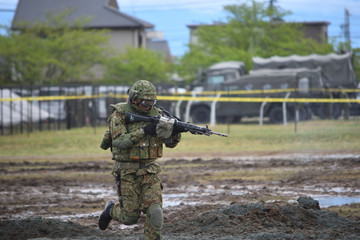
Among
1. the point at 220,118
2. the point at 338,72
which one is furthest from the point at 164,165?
A: the point at 338,72

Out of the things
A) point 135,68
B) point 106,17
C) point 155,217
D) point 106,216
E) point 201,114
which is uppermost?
point 106,17

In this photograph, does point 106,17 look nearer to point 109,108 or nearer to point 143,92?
point 109,108

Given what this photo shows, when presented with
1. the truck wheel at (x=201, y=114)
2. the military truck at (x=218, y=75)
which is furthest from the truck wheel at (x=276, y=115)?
the military truck at (x=218, y=75)

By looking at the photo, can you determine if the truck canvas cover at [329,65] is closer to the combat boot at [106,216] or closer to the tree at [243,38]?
the tree at [243,38]

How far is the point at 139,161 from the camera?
611 cm

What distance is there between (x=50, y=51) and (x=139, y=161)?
118ft

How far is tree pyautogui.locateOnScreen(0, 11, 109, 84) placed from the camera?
3844 centimetres

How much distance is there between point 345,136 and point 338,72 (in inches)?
444

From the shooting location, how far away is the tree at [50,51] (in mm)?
38438

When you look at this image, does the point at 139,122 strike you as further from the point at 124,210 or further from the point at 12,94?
the point at 12,94

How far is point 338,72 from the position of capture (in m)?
30.5

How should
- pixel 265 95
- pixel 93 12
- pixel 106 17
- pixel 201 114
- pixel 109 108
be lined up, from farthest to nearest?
pixel 93 12 → pixel 106 17 → pixel 201 114 → pixel 109 108 → pixel 265 95

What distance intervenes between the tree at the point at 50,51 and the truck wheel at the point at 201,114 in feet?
50.7

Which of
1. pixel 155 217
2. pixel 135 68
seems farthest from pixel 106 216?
pixel 135 68
